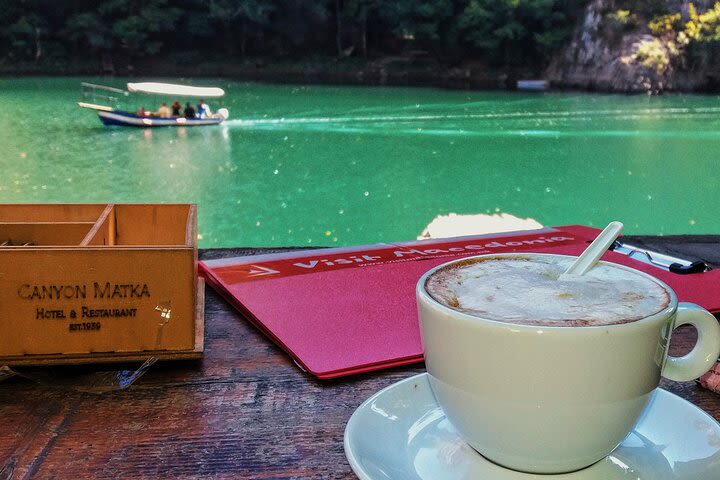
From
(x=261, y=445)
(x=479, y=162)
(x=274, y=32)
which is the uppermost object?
(x=274, y=32)

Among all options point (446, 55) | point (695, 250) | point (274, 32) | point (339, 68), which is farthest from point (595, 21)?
point (695, 250)

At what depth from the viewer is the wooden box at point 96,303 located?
43cm

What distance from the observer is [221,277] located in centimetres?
59

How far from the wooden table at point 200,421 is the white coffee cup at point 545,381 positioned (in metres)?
0.07

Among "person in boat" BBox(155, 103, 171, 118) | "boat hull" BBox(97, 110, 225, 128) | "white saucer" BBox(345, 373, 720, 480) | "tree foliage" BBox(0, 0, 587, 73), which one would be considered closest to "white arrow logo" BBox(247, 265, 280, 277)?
"white saucer" BBox(345, 373, 720, 480)

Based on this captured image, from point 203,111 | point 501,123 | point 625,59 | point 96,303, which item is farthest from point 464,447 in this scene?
point 625,59

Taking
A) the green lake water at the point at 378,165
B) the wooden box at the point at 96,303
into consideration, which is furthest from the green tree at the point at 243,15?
the wooden box at the point at 96,303

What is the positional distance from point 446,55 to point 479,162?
767 cm

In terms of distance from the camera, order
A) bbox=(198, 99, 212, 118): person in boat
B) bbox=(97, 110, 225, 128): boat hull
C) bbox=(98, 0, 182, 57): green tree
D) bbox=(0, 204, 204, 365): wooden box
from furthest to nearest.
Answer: bbox=(98, 0, 182, 57): green tree < bbox=(198, 99, 212, 118): person in boat < bbox=(97, 110, 225, 128): boat hull < bbox=(0, 204, 204, 365): wooden box

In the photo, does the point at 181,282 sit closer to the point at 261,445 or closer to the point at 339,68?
the point at 261,445

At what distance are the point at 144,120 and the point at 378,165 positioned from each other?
3.83 meters

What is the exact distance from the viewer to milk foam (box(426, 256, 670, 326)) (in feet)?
0.96

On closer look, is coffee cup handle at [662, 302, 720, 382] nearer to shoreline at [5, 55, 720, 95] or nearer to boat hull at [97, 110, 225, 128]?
boat hull at [97, 110, 225, 128]

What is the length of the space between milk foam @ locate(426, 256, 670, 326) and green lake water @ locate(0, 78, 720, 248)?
22.1 feet
